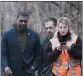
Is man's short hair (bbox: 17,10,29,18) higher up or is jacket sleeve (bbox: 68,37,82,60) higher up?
man's short hair (bbox: 17,10,29,18)

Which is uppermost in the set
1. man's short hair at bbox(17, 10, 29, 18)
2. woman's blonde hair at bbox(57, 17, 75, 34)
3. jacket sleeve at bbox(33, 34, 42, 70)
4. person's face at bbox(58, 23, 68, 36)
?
man's short hair at bbox(17, 10, 29, 18)

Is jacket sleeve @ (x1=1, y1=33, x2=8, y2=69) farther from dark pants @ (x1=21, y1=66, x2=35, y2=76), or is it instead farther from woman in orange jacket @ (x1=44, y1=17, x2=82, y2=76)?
woman in orange jacket @ (x1=44, y1=17, x2=82, y2=76)

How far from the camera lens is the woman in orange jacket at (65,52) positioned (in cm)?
312

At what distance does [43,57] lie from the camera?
10.8 feet

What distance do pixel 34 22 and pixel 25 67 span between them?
0.66 meters

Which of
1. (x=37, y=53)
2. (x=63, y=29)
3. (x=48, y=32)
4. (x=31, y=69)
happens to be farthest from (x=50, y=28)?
(x=31, y=69)

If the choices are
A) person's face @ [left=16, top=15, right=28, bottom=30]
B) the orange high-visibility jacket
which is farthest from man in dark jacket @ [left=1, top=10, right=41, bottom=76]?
the orange high-visibility jacket

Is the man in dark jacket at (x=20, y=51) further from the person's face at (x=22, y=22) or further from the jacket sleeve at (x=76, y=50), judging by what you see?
the jacket sleeve at (x=76, y=50)

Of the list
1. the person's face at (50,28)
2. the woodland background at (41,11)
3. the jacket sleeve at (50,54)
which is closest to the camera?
the jacket sleeve at (50,54)

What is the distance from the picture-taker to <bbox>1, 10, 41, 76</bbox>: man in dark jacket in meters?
3.22

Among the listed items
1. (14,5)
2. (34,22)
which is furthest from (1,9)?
(34,22)

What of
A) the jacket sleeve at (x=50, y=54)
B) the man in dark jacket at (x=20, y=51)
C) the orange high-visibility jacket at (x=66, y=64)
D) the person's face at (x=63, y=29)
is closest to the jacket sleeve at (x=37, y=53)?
the man in dark jacket at (x=20, y=51)

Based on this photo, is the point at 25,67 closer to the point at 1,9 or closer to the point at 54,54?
the point at 54,54

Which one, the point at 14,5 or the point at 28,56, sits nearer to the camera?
the point at 28,56
